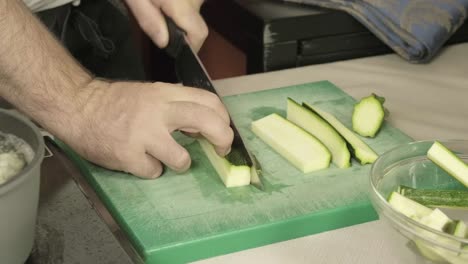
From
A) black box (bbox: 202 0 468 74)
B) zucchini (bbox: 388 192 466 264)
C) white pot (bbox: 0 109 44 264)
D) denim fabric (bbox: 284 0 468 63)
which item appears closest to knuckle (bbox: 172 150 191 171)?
white pot (bbox: 0 109 44 264)

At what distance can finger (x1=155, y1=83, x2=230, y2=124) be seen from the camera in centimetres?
113

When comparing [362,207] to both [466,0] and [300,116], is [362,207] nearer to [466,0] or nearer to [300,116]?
[300,116]

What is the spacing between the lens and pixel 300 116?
1.28 meters

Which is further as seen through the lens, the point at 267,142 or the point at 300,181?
the point at 267,142

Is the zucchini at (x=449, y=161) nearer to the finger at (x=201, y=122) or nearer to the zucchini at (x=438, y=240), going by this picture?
the zucchini at (x=438, y=240)

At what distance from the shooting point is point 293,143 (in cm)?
120

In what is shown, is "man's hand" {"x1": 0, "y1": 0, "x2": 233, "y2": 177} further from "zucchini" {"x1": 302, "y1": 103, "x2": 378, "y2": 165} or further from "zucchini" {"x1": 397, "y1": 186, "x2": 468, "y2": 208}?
"zucchini" {"x1": 397, "y1": 186, "x2": 468, "y2": 208}

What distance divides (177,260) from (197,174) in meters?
0.21

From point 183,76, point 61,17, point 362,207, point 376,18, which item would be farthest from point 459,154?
point 61,17

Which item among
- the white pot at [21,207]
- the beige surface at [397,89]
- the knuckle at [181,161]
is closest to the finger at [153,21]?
the beige surface at [397,89]

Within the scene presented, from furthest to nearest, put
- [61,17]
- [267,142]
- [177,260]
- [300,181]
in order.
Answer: [61,17]
[267,142]
[300,181]
[177,260]

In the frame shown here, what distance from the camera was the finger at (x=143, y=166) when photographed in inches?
43.6

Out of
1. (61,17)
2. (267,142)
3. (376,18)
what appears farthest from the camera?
(376,18)

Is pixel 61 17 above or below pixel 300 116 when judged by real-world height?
above
